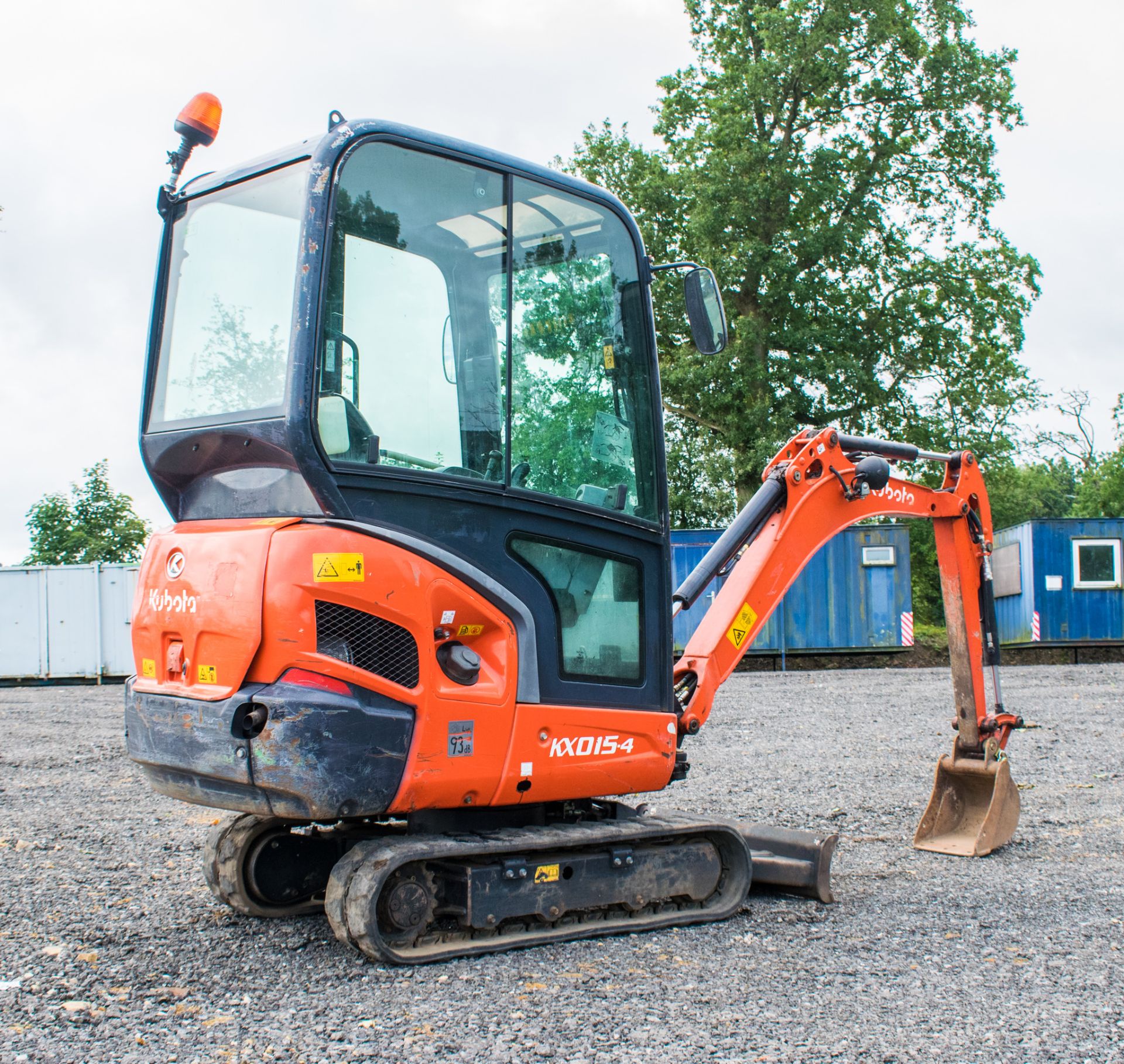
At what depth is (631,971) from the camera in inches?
164

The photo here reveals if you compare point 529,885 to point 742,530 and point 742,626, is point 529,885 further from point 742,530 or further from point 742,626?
point 742,530

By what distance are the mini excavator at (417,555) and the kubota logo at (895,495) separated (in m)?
1.67

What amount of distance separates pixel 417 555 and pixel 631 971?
167 cm

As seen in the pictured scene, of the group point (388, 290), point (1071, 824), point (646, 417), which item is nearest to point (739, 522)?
point (646, 417)

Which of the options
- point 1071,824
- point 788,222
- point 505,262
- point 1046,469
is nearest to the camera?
point 505,262

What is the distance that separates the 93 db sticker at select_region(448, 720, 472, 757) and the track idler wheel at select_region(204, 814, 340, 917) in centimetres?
114

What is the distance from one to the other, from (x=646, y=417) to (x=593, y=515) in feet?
1.86

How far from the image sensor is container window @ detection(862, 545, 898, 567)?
19984mm

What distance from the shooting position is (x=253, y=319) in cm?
428

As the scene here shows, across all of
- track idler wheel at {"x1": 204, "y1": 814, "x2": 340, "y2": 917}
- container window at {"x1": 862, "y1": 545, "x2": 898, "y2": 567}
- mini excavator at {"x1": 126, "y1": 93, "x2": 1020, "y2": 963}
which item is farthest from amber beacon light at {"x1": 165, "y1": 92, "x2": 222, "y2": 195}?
container window at {"x1": 862, "y1": 545, "x2": 898, "y2": 567}

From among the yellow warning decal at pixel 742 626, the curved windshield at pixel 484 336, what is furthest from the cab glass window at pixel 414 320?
the yellow warning decal at pixel 742 626

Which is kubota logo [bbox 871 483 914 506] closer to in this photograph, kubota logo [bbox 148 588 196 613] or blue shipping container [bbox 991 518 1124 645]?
kubota logo [bbox 148 588 196 613]

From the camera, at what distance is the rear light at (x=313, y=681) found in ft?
12.9

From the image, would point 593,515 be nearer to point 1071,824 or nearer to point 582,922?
point 582,922
